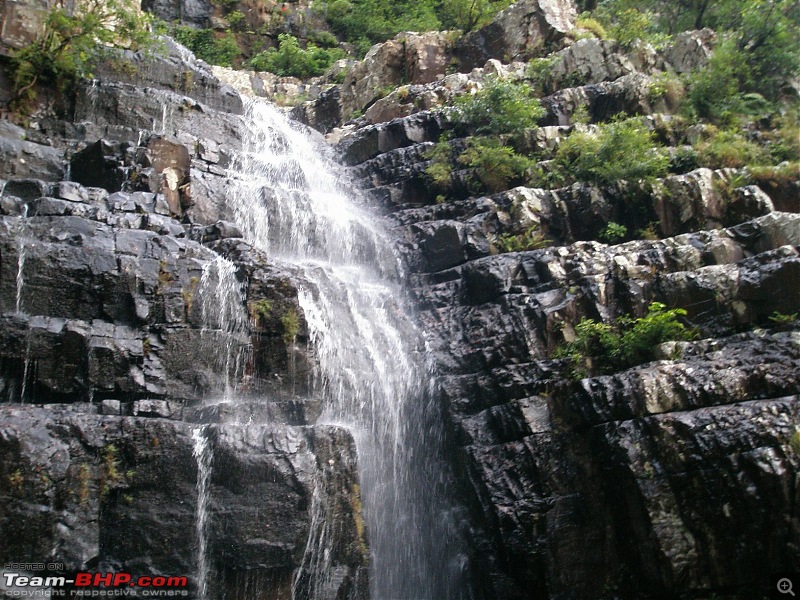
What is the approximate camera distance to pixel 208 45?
27016 mm

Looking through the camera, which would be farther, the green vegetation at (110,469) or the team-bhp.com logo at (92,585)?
the green vegetation at (110,469)

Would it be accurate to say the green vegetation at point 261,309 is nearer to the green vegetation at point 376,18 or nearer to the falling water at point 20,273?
the falling water at point 20,273

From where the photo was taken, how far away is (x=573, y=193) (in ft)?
46.8

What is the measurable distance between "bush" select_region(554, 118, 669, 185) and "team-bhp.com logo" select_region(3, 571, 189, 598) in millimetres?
11707

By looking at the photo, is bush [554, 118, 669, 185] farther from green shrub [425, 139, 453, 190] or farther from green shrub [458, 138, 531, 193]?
green shrub [425, 139, 453, 190]

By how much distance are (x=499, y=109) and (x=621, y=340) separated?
809cm

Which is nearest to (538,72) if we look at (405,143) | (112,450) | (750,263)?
(405,143)

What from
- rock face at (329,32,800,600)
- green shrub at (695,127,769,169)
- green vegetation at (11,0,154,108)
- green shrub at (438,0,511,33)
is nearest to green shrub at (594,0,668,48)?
green shrub at (438,0,511,33)

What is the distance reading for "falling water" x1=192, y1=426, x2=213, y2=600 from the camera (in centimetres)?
723

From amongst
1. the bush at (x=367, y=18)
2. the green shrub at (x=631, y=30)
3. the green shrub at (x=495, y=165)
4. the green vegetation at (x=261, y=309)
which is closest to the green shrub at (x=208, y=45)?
the bush at (x=367, y=18)

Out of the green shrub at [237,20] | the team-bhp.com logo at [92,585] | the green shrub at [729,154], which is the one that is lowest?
the team-bhp.com logo at [92,585]

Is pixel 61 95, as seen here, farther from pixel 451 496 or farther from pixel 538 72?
pixel 538 72

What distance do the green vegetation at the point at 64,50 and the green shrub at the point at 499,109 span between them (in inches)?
316

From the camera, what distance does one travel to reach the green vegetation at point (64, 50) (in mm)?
12609
